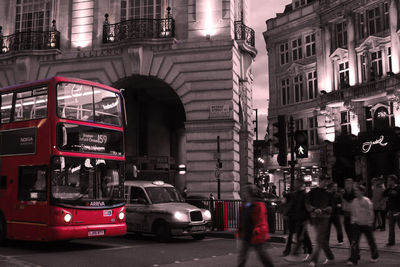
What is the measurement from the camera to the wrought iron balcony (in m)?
24.1

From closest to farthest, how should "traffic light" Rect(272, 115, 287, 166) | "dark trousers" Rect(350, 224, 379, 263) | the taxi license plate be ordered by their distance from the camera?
1. "dark trousers" Rect(350, 224, 379, 263)
2. "traffic light" Rect(272, 115, 287, 166)
3. the taxi license plate

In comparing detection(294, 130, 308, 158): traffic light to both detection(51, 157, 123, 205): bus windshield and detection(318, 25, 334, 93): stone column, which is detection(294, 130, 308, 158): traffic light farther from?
detection(318, 25, 334, 93): stone column

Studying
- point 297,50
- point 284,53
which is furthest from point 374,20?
point 284,53

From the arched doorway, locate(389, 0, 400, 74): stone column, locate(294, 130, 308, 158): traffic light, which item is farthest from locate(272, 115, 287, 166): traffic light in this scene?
locate(389, 0, 400, 74): stone column

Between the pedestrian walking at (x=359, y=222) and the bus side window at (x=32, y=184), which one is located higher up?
the bus side window at (x=32, y=184)

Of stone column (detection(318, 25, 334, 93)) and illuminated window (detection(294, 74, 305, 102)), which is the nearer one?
stone column (detection(318, 25, 334, 93))

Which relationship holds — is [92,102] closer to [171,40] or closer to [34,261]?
[34,261]

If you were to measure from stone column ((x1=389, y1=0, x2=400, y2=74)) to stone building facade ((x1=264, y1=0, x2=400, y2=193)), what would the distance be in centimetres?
6

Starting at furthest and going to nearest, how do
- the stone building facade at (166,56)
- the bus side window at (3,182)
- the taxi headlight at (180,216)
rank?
the stone building facade at (166,56), the taxi headlight at (180,216), the bus side window at (3,182)

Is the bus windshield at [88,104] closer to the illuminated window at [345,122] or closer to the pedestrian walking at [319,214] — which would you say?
the pedestrian walking at [319,214]

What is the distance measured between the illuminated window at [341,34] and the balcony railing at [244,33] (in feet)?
42.8

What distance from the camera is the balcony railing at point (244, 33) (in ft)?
78.8

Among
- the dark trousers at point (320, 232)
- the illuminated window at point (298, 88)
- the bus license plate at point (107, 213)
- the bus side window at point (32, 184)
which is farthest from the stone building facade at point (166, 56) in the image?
the illuminated window at point (298, 88)

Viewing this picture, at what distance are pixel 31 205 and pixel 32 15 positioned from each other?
1613cm
